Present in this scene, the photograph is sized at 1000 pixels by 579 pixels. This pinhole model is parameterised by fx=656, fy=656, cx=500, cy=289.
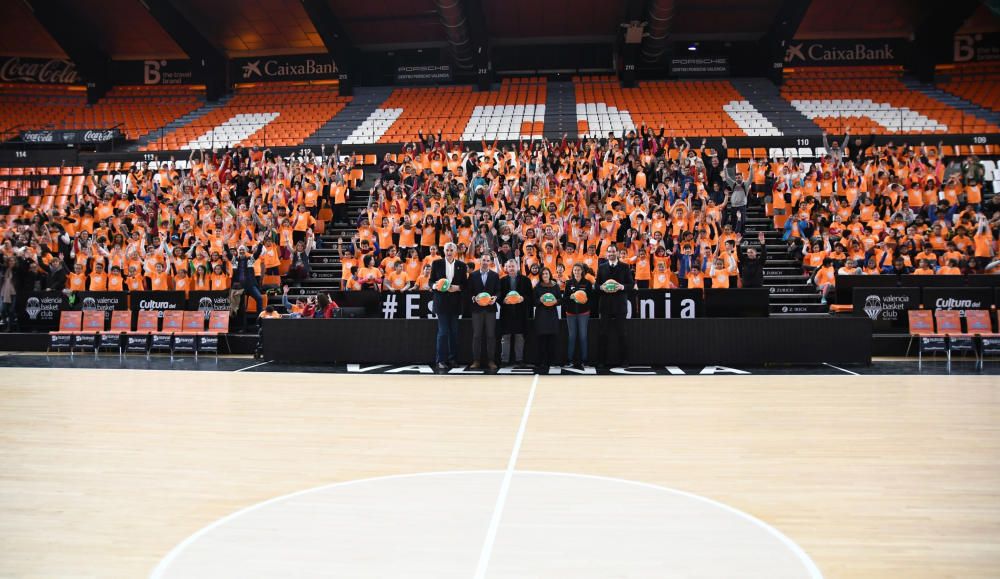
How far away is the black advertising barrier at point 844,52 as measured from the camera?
30.7m

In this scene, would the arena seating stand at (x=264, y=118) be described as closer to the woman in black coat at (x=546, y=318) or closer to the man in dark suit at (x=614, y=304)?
the woman in black coat at (x=546, y=318)

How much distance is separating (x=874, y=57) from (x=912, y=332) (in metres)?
24.4

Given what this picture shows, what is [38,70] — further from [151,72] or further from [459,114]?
[459,114]

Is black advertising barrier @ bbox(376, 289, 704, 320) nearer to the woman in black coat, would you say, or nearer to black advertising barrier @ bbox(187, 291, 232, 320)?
the woman in black coat

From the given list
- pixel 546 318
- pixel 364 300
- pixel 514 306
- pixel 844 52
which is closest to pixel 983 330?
pixel 546 318

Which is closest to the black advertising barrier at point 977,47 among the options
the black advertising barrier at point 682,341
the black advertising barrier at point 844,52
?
the black advertising barrier at point 844,52

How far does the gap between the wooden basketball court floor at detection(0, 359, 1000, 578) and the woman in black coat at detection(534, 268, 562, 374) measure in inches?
75.3

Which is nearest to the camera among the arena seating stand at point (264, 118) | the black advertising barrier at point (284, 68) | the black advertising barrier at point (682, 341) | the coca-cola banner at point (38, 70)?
the black advertising barrier at point (682, 341)

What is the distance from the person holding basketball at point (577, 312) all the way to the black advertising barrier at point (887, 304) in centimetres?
561

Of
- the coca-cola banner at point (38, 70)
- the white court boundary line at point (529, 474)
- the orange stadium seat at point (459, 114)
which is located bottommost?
the white court boundary line at point (529, 474)

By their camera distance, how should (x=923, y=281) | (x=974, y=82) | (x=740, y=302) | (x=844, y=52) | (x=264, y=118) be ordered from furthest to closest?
1. (x=844, y=52)
2. (x=264, y=118)
3. (x=974, y=82)
4. (x=923, y=281)
5. (x=740, y=302)

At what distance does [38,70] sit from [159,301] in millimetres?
26110

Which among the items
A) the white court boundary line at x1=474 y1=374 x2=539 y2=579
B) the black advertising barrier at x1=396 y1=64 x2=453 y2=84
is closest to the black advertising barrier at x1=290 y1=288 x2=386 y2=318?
the white court boundary line at x1=474 y1=374 x2=539 y2=579

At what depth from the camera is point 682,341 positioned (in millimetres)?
11461
